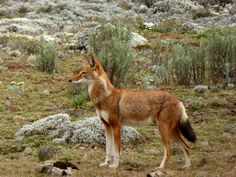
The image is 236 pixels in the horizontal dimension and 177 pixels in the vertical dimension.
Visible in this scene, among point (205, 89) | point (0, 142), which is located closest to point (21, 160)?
point (0, 142)

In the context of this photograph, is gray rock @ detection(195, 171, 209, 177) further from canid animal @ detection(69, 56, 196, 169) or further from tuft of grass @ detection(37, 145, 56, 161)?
tuft of grass @ detection(37, 145, 56, 161)

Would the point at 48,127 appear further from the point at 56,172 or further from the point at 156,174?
the point at 156,174

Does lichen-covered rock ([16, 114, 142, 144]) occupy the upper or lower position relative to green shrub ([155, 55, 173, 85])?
upper

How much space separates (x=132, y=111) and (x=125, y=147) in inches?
60.5

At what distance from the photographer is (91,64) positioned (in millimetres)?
8797

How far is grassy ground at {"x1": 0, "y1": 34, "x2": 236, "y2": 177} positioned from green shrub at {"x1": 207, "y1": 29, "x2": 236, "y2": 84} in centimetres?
117

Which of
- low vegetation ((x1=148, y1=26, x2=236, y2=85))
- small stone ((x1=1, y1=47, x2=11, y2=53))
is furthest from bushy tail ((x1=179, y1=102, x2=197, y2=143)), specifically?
small stone ((x1=1, y1=47, x2=11, y2=53))

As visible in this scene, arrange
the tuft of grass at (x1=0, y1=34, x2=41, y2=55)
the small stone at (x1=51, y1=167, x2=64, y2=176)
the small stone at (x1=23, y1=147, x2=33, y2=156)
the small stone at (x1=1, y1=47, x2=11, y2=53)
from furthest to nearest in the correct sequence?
the tuft of grass at (x1=0, y1=34, x2=41, y2=55)
the small stone at (x1=1, y1=47, x2=11, y2=53)
the small stone at (x1=23, y1=147, x2=33, y2=156)
the small stone at (x1=51, y1=167, x2=64, y2=176)

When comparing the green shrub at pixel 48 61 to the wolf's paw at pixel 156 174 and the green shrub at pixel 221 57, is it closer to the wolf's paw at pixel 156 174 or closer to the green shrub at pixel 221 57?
the green shrub at pixel 221 57

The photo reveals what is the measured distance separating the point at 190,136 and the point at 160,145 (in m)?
1.67

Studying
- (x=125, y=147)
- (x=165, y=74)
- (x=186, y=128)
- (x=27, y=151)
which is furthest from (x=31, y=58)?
(x=186, y=128)

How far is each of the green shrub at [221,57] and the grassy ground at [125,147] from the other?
1175 mm

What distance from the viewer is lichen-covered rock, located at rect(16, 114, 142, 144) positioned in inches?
405

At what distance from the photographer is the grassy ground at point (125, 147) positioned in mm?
8633
